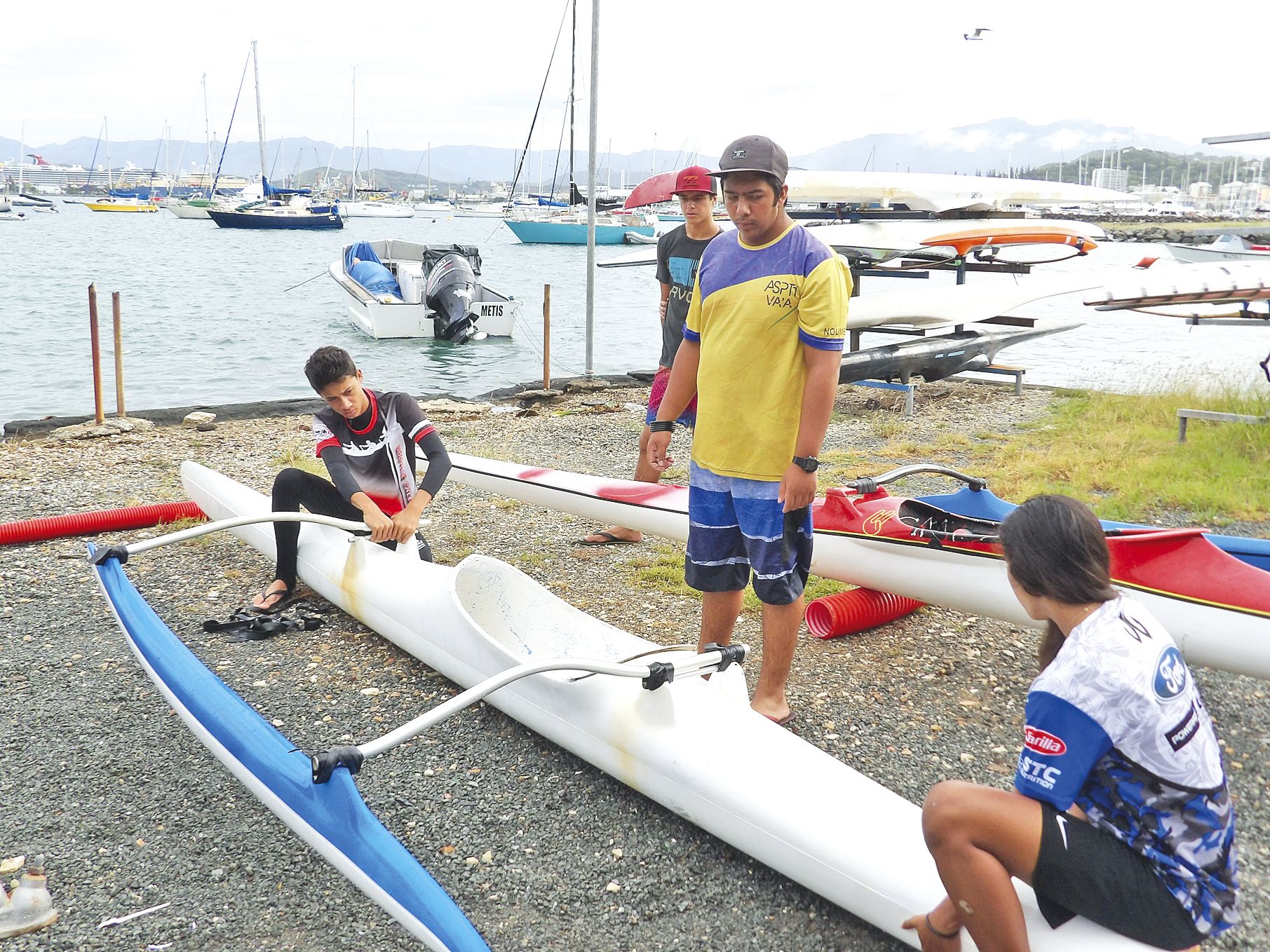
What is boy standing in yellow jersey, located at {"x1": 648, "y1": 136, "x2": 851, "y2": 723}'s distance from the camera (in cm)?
284

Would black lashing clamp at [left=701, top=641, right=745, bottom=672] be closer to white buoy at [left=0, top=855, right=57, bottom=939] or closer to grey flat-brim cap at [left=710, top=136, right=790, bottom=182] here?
grey flat-brim cap at [left=710, top=136, right=790, bottom=182]

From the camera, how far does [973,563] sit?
3.70 m

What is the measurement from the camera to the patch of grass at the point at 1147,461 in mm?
5691

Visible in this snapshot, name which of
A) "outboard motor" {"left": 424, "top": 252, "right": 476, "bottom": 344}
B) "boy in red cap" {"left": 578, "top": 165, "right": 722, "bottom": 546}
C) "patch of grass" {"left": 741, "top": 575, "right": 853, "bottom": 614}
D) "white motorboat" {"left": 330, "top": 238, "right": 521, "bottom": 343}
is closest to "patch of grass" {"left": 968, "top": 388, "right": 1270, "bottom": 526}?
"patch of grass" {"left": 741, "top": 575, "right": 853, "bottom": 614}

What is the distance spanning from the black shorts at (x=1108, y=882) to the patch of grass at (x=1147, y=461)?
4074 millimetres

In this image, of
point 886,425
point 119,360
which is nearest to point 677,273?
point 886,425

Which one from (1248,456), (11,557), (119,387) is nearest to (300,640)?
(11,557)

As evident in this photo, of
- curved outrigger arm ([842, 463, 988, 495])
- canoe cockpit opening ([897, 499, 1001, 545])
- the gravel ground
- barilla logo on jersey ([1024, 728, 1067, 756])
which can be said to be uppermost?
curved outrigger arm ([842, 463, 988, 495])

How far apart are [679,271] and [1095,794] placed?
11.6 ft

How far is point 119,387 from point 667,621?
6298 millimetres

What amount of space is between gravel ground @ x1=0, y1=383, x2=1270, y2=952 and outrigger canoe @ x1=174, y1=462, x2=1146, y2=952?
0.31ft

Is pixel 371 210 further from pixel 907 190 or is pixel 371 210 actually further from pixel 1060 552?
pixel 1060 552

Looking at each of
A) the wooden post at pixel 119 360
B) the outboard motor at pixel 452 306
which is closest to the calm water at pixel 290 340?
the outboard motor at pixel 452 306

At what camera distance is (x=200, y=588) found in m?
4.63
